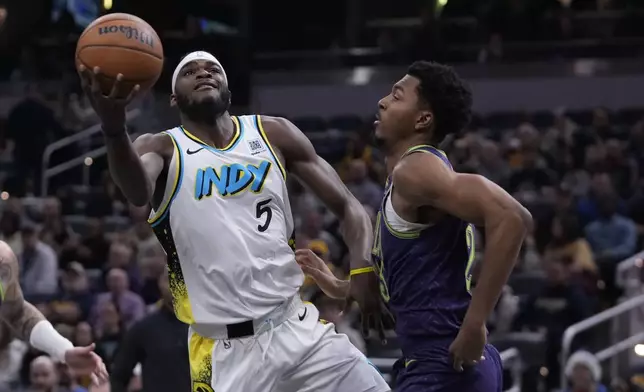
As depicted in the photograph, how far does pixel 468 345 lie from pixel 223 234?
4.40ft

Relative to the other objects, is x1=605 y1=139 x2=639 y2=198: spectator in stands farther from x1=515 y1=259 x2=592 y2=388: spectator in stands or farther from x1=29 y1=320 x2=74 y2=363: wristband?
x1=29 y1=320 x2=74 y2=363: wristband

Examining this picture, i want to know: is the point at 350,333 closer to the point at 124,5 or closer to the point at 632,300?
the point at 632,300

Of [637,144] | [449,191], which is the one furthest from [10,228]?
[449,191]

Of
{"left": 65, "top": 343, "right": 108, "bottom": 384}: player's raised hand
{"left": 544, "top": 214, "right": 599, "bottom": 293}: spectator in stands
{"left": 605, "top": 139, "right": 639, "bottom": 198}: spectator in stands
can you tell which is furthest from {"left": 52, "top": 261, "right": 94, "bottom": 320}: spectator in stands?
{"left": 605, "top": 139, "right": 639, "bottom": 198}: spectator in stands

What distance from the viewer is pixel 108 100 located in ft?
16.2

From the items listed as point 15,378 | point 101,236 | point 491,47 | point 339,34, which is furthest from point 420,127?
point 339,34

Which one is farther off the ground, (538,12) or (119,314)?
(538,12)

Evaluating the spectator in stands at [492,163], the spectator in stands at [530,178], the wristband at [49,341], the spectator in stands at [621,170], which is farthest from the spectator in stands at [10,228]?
the wristband at [49,341]

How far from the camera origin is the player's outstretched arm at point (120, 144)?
195 inches

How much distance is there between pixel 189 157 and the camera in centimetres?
581

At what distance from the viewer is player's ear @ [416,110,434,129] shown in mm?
5215

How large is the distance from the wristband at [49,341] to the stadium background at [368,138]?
1.44m

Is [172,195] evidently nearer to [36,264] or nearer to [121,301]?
[121,301]

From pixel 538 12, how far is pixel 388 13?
3.38 metres
